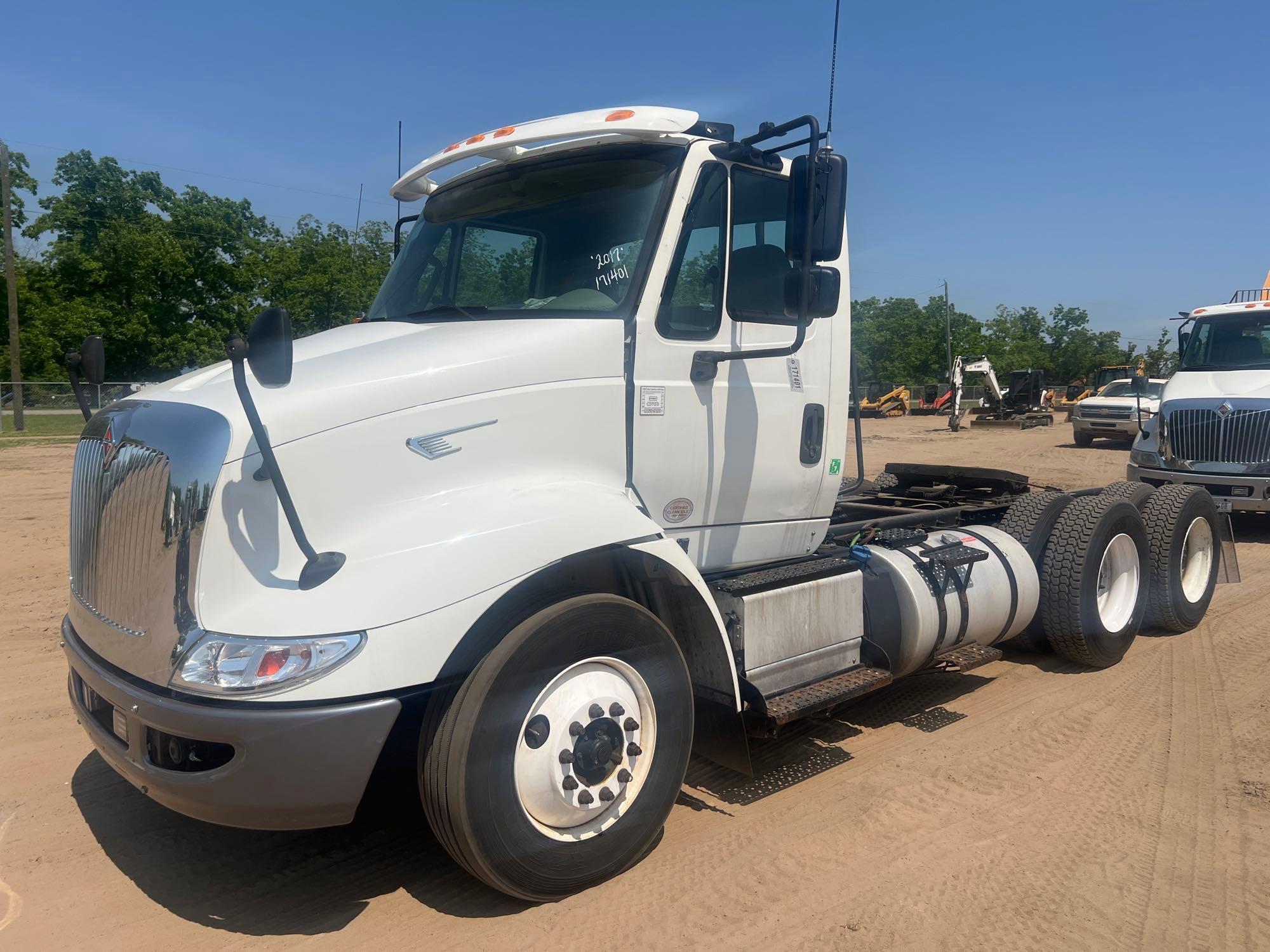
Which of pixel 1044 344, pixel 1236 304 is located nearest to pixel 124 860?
pixel 1236 304

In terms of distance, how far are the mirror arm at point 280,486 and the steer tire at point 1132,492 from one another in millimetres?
5783

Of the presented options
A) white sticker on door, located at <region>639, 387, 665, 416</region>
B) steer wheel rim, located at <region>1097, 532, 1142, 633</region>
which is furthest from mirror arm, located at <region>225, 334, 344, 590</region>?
steer wheel rim, located at <region>1097, 532, 1142, 633</region>

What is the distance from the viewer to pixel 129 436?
321cm

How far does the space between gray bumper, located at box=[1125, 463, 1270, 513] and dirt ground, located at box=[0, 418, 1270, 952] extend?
20.0 feet

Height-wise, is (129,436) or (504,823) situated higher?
(129,436)

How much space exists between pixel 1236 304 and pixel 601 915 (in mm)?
11750

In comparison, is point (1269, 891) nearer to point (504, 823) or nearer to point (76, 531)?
point (504, 823)

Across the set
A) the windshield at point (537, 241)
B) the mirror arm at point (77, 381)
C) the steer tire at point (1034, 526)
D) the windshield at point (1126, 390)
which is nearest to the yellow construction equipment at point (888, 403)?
the windshield at point (1126, 390)

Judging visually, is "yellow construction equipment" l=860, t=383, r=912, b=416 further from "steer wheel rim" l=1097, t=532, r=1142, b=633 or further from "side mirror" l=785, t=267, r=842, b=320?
"side mirror" l=785, t=267, r=842, b=320

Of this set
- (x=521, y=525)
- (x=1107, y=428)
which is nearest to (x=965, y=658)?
(x=521, y=525)

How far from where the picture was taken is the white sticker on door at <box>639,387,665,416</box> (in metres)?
3.78

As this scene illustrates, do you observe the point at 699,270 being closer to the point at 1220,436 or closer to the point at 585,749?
the point at 585,749

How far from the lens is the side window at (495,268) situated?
414 cm

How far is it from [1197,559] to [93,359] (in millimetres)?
7426
